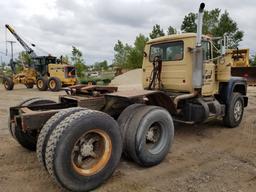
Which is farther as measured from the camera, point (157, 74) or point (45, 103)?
point (157, 74)

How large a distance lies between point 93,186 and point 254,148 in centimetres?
349

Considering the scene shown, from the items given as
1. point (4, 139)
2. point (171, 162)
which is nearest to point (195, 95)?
point (171, 162)

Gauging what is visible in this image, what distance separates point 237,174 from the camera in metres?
4.09

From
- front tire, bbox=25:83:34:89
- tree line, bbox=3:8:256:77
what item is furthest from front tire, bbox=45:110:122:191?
tree line, bbox=3:8:256:77

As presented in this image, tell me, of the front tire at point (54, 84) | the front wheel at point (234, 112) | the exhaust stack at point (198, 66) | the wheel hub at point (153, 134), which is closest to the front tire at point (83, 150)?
the wheel hub at point (153, 134)

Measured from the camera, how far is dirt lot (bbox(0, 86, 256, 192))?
12.0 ft

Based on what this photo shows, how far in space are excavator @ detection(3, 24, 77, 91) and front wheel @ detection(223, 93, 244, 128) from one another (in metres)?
13.1

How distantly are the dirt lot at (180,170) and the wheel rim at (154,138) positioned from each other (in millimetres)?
287

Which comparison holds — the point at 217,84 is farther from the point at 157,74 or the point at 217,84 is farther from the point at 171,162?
the point at 171,162

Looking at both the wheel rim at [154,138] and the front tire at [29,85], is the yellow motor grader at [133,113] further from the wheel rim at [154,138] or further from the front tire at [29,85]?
the front tire at [29,85]

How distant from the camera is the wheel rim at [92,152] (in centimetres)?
354

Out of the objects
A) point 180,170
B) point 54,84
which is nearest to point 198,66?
point 180,170

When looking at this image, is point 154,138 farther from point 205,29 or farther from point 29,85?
point 205,29

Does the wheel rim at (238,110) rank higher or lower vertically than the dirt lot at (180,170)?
higher
